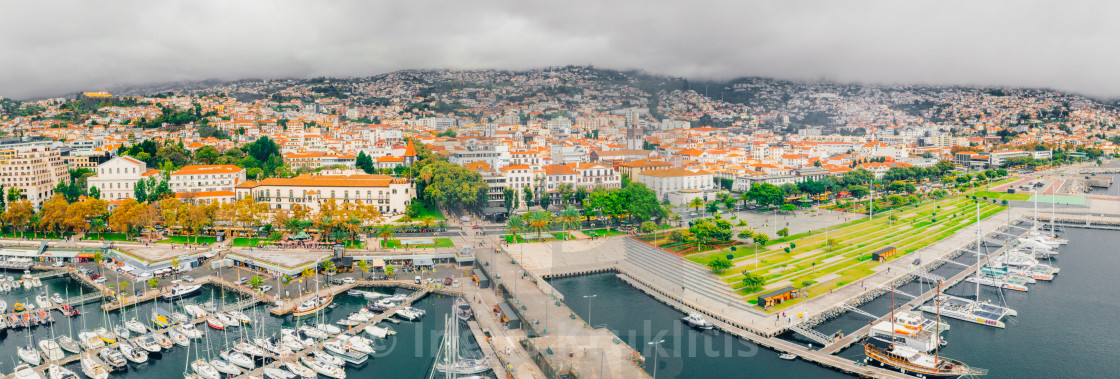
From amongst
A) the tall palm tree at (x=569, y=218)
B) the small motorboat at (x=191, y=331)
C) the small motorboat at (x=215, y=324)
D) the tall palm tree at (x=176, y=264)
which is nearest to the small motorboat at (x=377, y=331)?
the small motorboat at (x=215, y=324)

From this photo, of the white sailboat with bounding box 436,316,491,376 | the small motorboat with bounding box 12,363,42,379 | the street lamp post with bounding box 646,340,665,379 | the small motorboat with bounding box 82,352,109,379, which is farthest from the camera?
the small motorboat with bounding box 82,352,109,379

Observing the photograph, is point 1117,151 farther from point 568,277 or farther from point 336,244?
point 336,244

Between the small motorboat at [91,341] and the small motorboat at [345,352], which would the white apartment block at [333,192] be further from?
the small motorboat at [345,352]

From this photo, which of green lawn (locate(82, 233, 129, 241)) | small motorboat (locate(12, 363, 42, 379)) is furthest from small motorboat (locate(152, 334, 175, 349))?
green lawn (locate(82, 233, 129, 241))

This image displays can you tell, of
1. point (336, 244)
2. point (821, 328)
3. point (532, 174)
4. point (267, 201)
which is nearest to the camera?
point (821, 328)

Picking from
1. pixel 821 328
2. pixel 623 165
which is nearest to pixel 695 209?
pixel 623 165

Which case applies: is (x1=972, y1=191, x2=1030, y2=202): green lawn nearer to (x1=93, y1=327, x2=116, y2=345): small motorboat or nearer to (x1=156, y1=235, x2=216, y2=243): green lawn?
(x1=156, y1=235, x2=216, y2=243): green lawn
